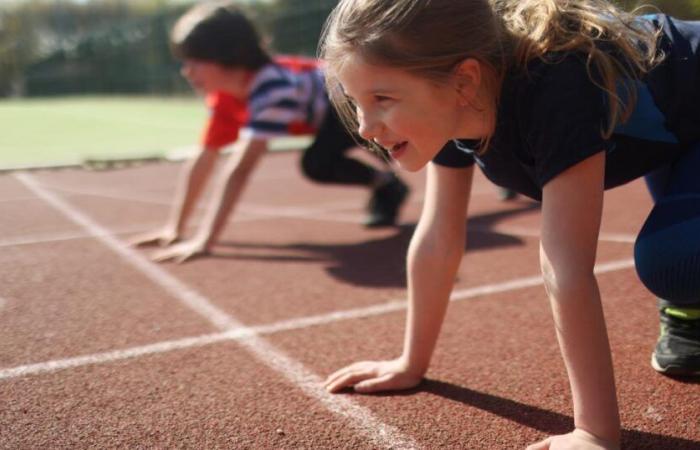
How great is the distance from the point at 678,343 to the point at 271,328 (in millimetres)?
1355

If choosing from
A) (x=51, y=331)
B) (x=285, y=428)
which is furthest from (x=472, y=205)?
(x=285, y=428)

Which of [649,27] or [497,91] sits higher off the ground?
[649,27]

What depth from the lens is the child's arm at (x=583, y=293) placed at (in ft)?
5.05

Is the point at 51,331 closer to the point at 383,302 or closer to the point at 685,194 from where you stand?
the point at 383,302

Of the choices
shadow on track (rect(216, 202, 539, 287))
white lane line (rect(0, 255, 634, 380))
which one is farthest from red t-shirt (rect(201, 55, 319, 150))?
white lane line (rect(0, 255, 634, 380))

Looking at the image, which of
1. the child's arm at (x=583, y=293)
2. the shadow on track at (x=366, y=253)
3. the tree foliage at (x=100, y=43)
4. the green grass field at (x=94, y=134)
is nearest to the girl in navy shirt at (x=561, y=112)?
the child's arm at (x=583, y=293)

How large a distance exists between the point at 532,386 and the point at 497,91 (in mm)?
878

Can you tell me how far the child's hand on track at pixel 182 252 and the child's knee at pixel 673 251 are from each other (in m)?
2.57

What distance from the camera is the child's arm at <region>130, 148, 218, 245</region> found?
4.37 meters

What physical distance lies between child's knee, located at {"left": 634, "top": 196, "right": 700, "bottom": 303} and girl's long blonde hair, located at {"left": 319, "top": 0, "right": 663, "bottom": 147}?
348mm

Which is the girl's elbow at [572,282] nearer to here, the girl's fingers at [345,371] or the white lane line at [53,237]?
→ the girl's fingers at [345,371]

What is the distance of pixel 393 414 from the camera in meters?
1.96

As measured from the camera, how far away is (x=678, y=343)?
215 cm

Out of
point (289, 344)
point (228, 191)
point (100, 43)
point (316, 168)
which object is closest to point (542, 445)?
point (289, 344)
